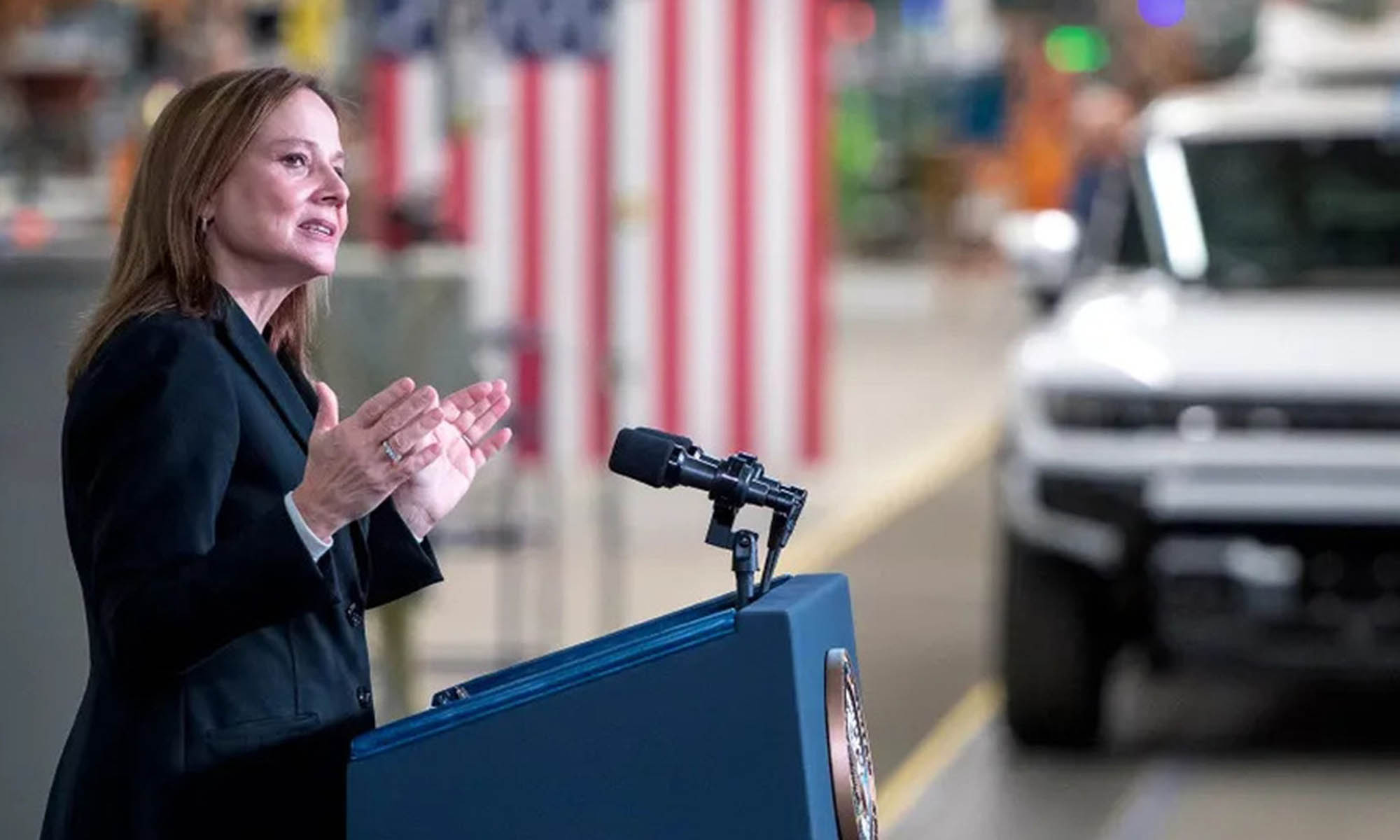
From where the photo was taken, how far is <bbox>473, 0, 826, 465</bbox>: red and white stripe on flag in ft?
47.3

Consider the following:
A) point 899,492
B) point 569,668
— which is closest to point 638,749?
point 569,668

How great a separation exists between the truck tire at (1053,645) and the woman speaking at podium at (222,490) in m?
5.50

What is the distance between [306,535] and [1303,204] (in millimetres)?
6912

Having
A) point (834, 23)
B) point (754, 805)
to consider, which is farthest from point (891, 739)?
point (834, 23)

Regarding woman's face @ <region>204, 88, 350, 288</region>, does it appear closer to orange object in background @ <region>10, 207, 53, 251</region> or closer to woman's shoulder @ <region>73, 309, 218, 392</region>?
woman's shoulder @ <region>73, 309, 218, 392</region>

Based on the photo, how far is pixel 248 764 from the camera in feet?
10.3

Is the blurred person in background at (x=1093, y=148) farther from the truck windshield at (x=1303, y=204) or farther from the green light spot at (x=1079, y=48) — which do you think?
the green light spot at (x=1079, y=48)

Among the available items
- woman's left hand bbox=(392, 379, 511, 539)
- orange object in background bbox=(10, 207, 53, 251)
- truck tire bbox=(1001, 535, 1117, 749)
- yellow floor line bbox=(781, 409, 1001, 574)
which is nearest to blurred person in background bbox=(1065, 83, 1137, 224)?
yellow floor line bbox=(781, 409, 1001, 574)

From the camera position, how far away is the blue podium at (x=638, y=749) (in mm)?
3000

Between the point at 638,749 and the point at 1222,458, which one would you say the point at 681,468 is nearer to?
the point at 638,749

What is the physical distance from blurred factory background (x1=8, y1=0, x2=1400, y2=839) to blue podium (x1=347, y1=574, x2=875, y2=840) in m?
0.75

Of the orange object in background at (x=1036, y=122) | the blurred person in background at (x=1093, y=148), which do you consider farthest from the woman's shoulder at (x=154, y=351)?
the orange object in background at (x=1036, y=122)

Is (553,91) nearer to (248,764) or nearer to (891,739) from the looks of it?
(891,739)

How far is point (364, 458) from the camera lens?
119 inches
